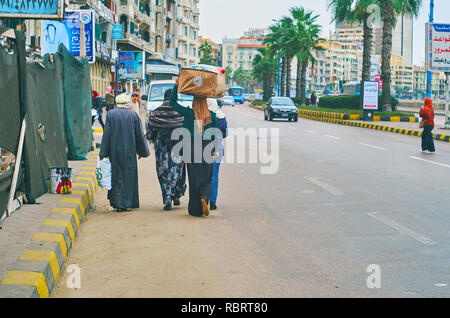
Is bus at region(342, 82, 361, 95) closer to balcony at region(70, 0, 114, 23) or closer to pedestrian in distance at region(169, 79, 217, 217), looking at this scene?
balcony at region(70, 0, 114, 23)

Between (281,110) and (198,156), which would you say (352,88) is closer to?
(281,110)

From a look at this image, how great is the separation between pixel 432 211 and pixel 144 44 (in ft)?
224

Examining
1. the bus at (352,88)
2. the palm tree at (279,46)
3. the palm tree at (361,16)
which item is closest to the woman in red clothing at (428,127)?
the palm tree at (361,16)

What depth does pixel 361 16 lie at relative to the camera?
4459 centimetres

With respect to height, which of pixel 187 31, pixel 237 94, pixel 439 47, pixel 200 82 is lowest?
pixel 200 82

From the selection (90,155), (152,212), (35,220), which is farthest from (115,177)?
(90,155)

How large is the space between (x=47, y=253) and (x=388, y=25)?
120 feet

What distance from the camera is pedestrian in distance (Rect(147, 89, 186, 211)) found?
9484 mm

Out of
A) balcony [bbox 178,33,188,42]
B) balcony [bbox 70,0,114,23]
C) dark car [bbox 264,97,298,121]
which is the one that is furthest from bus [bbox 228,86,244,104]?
dark car [bbox 264,97,298,121]

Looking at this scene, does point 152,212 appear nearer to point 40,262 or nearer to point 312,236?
point 312,236

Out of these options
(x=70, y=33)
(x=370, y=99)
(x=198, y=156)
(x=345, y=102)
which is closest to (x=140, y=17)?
(x=345, y=102)

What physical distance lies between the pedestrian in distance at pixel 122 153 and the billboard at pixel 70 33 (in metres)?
6.73

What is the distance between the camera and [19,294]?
4.86 meters

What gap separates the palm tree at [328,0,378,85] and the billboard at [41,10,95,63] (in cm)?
2626
